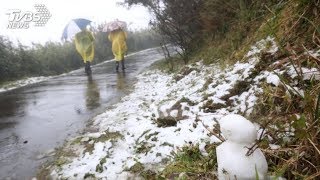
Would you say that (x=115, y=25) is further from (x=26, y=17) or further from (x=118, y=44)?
(x=26, y=17)

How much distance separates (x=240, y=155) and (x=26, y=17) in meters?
15.3

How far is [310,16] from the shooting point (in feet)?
12.5

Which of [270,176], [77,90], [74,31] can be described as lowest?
[77,90]

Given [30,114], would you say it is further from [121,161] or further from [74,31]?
[74,31]

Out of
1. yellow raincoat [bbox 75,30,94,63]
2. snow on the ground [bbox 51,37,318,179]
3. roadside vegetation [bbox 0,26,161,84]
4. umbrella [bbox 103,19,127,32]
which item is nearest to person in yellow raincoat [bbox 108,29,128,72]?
umbrella [bbox 103,19,127,32]

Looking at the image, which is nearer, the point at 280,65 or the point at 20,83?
the point at 280,65

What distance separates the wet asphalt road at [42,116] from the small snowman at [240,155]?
2.65 meters

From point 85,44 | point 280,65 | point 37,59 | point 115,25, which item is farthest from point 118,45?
point 280,65

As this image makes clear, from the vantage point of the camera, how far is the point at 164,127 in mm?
4344

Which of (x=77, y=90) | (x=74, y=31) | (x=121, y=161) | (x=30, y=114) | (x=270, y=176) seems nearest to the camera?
(x=270, y=176)

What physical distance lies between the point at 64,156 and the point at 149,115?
1.36 metres

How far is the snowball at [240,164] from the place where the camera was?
7.07ft

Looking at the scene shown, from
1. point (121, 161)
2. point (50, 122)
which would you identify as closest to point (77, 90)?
point (50, 122)

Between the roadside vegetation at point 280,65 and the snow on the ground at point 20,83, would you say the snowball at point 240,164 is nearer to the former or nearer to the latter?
the roadside vegetation at point 280,65
